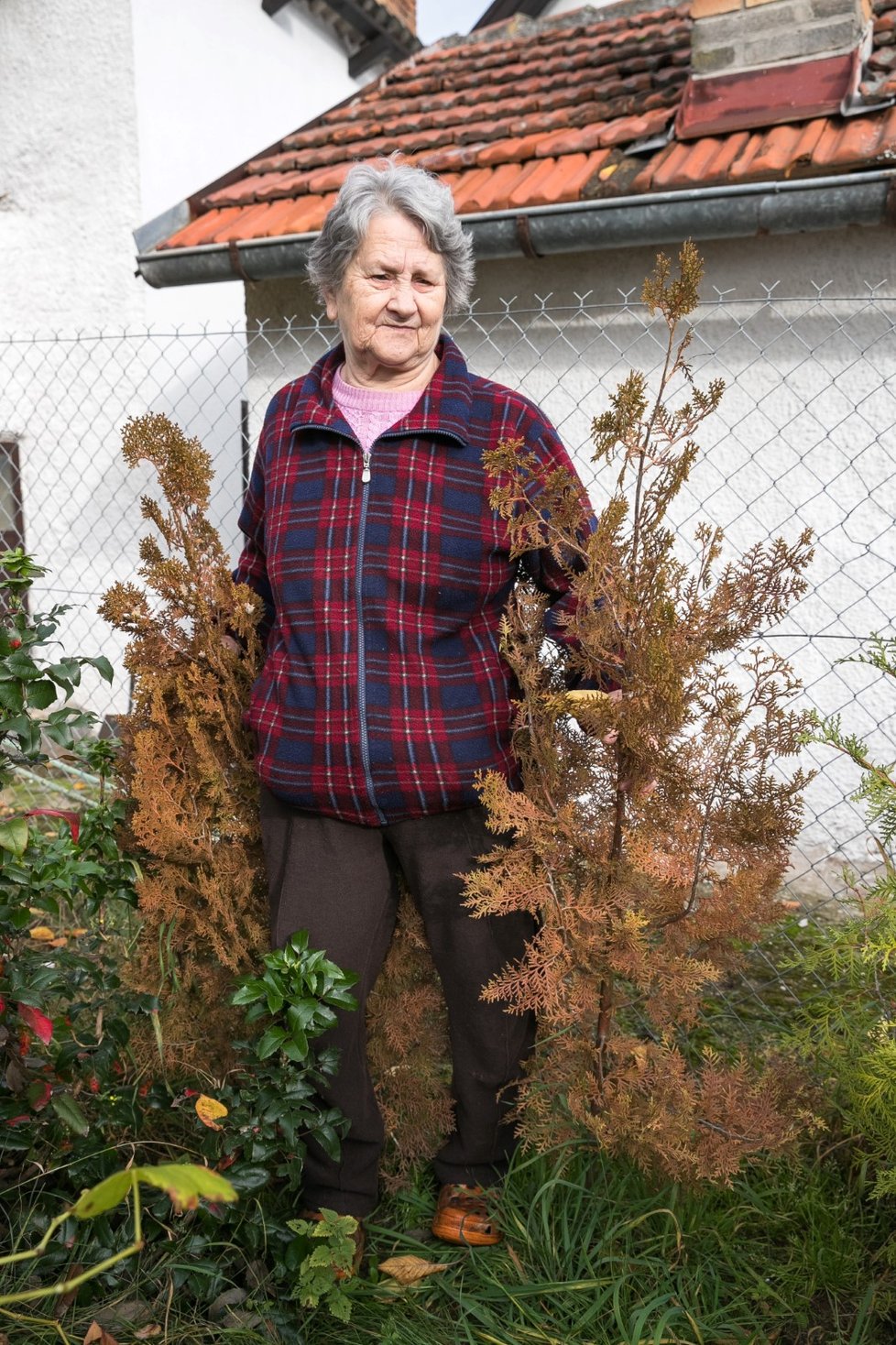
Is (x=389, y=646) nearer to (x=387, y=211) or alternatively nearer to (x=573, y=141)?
(x=387, y=211)

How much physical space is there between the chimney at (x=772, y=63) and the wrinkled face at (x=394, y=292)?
2576 millimetres

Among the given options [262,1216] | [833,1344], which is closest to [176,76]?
[262,1216]

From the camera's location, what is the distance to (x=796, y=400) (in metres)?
4.11

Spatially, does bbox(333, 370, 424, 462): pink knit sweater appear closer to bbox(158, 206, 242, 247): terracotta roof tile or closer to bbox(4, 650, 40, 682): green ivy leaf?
bbox(4, 650, 40, 682): green ivy leaf

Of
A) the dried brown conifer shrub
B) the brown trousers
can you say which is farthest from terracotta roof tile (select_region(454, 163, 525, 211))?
the brown trousers

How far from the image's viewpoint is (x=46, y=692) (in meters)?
1.93

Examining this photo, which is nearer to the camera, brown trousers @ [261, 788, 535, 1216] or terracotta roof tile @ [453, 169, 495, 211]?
brown trousers @ [261, 788, 535, 1216]

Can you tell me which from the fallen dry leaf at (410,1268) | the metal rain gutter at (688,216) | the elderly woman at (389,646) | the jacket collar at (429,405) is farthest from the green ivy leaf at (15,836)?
the metal rain gutter at (688,216)

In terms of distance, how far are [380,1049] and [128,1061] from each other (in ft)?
1.84

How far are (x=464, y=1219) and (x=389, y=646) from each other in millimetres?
1126

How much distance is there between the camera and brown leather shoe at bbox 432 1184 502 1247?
212 cm

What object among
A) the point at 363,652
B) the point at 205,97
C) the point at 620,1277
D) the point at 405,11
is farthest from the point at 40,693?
the point at 405,11

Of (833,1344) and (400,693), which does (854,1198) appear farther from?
(400,693)

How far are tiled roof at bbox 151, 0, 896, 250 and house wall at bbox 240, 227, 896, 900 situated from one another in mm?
333
